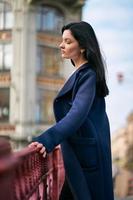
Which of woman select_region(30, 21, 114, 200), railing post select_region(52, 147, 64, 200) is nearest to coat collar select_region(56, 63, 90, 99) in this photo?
woman select_region(30, 21, 114, 200)

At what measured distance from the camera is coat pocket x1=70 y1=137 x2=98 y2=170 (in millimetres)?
2955

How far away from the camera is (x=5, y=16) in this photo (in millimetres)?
35688

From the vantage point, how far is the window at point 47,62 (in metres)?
35.4

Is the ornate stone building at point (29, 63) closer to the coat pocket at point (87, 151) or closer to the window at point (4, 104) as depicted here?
the window at point (4, 104)

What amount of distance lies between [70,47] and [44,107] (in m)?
32.0

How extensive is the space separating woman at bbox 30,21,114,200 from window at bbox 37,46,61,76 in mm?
32346

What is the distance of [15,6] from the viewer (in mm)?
35938

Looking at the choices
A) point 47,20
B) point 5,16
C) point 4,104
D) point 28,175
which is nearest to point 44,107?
point 4,104

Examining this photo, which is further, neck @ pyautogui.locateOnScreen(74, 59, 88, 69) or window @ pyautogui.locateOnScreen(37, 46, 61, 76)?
window @ pyautogui.locateOnScreen(37, 46, 61, 76)

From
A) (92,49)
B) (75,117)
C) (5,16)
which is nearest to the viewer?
(75,117)

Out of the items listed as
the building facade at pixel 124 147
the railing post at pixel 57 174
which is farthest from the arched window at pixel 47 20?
the railing post at pixel 57 174

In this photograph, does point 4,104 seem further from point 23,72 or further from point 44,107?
point 44,107

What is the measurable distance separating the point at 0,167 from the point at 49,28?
1356 inches

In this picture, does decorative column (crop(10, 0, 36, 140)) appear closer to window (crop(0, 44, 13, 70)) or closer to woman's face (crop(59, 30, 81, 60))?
window (crop(0, 44, 13, 70))
